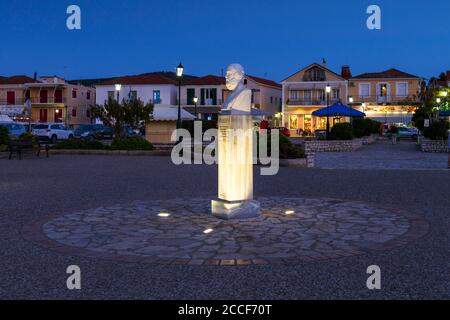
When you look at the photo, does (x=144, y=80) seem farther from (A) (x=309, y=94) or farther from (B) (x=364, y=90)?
(B) (x=364, y=90)

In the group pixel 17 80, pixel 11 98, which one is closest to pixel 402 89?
pixel 11 98

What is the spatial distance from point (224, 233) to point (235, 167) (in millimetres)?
1369

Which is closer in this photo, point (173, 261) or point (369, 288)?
point (369, 288)

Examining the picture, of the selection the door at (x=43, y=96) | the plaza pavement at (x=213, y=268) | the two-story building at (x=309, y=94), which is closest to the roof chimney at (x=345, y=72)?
the two-story building at (x=309, y=94)

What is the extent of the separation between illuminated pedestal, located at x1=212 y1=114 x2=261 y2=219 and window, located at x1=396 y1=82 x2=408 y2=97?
188 feet

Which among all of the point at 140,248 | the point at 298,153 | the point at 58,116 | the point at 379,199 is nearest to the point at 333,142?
the point at 298,153

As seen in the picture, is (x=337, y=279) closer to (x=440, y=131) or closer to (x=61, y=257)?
→ (x=61, y=257)

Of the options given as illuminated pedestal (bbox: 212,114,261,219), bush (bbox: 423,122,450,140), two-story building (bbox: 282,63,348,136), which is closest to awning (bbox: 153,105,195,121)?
bush (bbox: 423,122,450,140)

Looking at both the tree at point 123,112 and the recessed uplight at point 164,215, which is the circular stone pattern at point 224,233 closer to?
the recessed uplight at point 164,215

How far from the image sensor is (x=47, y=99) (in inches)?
2564

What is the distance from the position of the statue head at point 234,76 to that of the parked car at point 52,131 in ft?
111

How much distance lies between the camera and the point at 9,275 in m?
5.29

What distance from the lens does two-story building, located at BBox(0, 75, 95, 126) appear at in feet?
212

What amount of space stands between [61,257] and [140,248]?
93 cm
